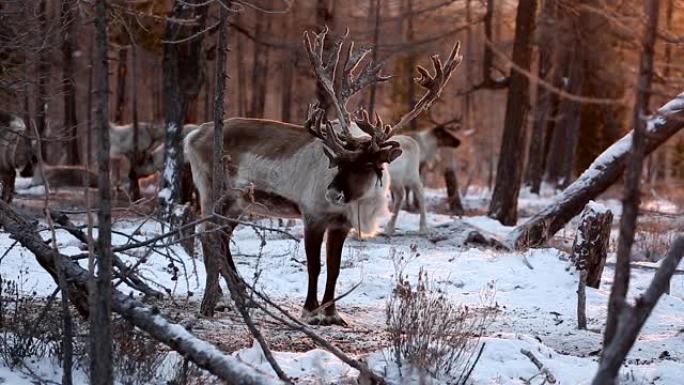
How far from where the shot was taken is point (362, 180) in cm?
720

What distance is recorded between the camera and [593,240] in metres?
8.67

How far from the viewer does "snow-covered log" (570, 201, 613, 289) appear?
848 centimetres

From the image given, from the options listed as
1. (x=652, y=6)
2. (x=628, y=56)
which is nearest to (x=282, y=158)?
(x=652, y=6)

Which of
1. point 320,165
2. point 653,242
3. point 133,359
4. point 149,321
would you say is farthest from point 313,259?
point 653,242

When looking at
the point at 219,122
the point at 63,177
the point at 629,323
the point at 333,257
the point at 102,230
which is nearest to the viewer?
the point at 629,323

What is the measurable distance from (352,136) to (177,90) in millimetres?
5997

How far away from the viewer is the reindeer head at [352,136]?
7078 mm

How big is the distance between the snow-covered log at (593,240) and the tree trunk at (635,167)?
182 inches

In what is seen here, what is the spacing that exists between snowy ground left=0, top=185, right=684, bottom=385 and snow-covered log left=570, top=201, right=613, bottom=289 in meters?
0.23

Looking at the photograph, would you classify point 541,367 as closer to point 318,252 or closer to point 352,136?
point 318,252

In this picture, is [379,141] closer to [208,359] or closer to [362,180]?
[362,180]

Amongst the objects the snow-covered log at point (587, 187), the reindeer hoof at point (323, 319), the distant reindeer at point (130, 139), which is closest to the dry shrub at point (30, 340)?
the reindeer hoof at point (323, 319)

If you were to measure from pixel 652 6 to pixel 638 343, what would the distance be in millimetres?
3728

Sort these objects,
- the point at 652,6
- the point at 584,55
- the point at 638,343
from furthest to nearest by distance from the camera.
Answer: the point at 584,55
the point at 638,343
the point at 652,6
